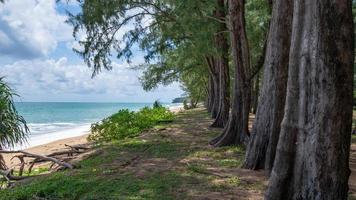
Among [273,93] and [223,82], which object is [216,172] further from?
[223,82]

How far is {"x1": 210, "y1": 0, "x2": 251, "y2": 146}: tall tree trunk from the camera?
39.6 feet

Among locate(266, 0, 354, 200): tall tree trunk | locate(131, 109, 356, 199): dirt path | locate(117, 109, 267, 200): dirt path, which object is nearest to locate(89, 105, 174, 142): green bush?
locate(117, 109, 267, 200): dirt path

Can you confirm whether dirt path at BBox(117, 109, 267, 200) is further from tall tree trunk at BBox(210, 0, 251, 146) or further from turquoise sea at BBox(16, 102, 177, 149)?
turquoise sea at BBox(16, 102, 177, 149)

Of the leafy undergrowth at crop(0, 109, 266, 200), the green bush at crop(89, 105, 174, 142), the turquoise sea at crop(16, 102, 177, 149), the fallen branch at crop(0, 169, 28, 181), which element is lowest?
the turquoise sea at crop(16, 102, 177, 149)

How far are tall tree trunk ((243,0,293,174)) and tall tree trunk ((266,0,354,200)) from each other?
2.87 m

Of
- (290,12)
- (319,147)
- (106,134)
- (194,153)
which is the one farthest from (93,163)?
(106,134)

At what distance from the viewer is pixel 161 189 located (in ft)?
23.5

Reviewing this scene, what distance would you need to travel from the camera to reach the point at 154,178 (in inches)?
321

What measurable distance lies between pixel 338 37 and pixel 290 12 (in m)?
3.37

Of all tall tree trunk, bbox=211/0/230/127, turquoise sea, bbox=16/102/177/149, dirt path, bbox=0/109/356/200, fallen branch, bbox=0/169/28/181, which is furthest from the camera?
turquoise sea, bbox=16/102/177/149

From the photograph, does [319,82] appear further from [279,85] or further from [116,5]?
[116,5]

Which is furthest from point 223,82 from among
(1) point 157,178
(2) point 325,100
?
(2) point 325,100

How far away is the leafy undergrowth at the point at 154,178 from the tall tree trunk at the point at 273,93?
0.44 meters

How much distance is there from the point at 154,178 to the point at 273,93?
9.27 feet
